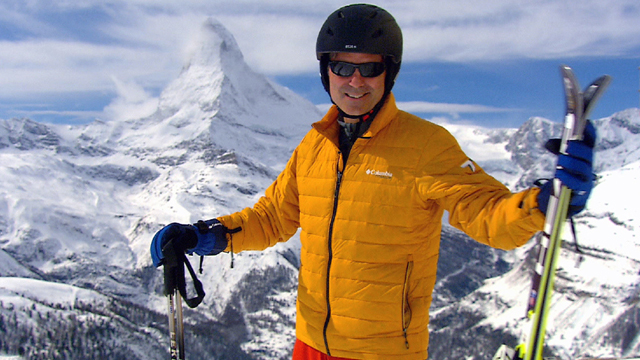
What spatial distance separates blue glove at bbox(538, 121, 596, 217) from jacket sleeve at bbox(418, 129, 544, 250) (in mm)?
122

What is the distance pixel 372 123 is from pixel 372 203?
0.71 m

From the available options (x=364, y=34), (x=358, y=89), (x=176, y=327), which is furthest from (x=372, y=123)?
(x=176, y=327)

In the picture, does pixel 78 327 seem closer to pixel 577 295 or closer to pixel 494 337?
pixel 494 337

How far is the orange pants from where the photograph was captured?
4258mm

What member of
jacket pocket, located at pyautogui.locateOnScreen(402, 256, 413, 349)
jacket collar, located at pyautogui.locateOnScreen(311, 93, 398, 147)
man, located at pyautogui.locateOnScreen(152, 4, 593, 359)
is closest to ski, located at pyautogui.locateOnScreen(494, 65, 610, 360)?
man, located at pyautogui.locateOnScreen(152, 4, 593, 359)

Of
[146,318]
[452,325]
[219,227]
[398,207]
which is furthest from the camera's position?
[452,325]

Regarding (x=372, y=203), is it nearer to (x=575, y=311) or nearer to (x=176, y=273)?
(x=176, y=273)

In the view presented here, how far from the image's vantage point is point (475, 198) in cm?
332

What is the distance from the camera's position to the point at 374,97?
4.25m

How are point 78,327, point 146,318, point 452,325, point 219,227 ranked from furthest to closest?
point 452,325, point 146,318, point 78,327, point 219,227

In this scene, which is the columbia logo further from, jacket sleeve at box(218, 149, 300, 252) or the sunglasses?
jacket sleeve at box(218, 149, 300, 252)

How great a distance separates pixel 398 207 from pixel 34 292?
172 m

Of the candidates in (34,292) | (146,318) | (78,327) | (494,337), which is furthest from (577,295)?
(34,292)

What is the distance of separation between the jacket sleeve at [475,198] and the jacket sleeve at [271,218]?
1.66 m
